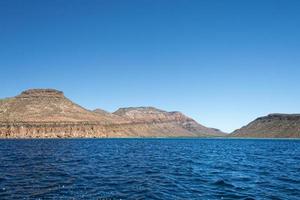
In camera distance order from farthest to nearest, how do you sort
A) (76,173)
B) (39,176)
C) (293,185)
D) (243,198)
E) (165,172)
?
(165,172)
(76,173)
(39,176)
(293,185)
(243,198)

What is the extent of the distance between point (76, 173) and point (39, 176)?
409 cm

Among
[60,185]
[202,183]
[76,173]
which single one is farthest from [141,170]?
[60,185]

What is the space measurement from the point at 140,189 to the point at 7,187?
10.5m

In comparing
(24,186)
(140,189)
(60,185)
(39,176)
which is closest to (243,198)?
(140,189)

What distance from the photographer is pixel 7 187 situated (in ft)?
99.3

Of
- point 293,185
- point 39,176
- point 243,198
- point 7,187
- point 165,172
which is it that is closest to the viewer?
point 243,198

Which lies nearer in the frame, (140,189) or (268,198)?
(268,198)

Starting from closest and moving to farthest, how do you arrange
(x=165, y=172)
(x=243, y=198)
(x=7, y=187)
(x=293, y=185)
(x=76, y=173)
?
(x=243, y=198), (x=7, y=187), (x=293, y=185), (x=76, y=173), (x=165, y=172)


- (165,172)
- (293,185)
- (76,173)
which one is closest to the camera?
(293,185)

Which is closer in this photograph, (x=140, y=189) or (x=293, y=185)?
(x=140, y=189)

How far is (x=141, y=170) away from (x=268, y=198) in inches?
773

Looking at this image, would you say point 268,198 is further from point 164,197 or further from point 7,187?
point 7,187

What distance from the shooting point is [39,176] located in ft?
123

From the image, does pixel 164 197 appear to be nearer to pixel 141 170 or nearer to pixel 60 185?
pixel 60 185
